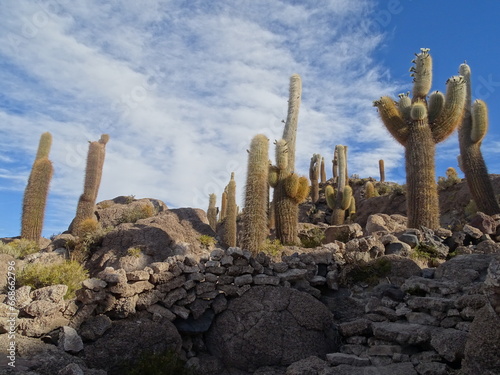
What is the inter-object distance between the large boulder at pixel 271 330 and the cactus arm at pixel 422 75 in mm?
8829

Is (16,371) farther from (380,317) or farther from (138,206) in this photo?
(138,206)

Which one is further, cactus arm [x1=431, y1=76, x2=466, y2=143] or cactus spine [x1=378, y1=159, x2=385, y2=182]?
cactus spine [x1=378, y1=159, x2=385, y2=182]

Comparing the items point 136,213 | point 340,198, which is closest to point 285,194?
point 136,213

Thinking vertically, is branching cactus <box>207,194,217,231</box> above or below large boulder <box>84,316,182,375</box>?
above

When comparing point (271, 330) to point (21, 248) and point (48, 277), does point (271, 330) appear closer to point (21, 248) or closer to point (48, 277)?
point (48, 277)

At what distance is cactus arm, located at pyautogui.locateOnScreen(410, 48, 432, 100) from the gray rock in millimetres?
11925

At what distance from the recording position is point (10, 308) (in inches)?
235

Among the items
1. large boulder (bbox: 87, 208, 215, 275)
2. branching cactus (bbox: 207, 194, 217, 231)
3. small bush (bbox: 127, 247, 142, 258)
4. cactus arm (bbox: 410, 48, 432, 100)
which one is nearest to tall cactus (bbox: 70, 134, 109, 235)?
large boulder (bbox: 87, 208, 215, 275)

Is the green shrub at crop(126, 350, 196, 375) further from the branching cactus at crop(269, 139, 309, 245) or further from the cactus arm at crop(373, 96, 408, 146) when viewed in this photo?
the cactus arm at crop(373, 96, 408, 146)

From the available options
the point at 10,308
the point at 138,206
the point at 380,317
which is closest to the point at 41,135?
the point at 138,206

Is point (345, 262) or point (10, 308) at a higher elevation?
point (345, 262)

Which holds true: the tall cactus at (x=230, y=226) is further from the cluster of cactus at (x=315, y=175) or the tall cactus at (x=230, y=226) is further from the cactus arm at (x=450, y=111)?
the cluster of cactus at (x=315, y=175)

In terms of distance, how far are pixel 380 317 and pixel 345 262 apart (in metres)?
2.24

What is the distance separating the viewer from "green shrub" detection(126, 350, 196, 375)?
557 cm
